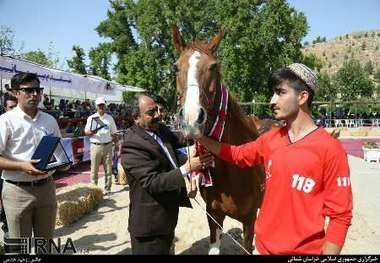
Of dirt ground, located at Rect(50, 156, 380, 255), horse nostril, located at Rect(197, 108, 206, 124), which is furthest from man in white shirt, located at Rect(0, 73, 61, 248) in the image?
dirt ground, located at Rect(50, 156, 380, 255)

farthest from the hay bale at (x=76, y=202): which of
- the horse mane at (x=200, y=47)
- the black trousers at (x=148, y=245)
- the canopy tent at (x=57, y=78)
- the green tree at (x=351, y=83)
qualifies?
the green tree at (x=351, y=83)

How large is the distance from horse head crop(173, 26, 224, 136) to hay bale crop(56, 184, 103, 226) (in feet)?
13.7

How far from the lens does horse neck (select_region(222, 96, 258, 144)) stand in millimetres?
3144

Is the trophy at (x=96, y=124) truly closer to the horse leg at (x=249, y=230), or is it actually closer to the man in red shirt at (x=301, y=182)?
the horse leg at (x=249, y=230)

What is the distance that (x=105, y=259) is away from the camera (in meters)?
2.62

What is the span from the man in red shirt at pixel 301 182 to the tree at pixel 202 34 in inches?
69.0

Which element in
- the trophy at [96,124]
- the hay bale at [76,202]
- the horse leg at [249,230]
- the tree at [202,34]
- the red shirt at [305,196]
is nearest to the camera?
the red shirt at [305,196]

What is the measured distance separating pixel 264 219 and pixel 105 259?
1.21m

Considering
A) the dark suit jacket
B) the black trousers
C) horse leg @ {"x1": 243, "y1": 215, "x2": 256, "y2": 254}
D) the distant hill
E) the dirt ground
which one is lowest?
the dirt ground

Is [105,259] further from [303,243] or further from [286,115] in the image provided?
[286,115]

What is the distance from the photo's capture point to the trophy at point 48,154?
9.71 ft

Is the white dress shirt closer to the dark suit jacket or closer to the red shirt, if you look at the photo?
the dark suit jacket

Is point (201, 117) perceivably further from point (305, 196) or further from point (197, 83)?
point (305, 196)

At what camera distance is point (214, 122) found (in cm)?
279
